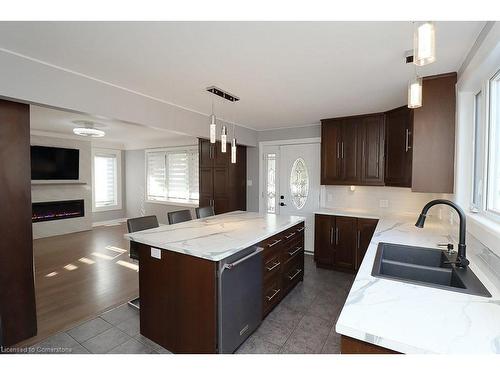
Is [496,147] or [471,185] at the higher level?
[496,147]

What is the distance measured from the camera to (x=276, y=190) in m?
4.70

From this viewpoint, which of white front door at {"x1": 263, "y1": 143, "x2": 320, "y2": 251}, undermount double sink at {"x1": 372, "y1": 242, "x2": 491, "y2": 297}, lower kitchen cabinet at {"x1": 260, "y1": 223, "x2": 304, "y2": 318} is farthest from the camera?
white front door at {"x1": 263, "y1": 143, "x2": 320, "y2": 251}

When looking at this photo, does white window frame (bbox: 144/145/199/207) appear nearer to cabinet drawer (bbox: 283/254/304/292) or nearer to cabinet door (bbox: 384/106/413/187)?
cabinet drawer (bbox: 283/254/304/292)

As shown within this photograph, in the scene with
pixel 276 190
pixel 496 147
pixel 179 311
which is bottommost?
pixel 179 311

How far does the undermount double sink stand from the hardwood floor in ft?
8.81

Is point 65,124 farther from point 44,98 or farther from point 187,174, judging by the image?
point 44,98

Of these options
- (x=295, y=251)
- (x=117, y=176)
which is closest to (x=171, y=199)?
(x=117, y=176)

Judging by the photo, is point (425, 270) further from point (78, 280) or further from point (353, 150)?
point (78, 280)

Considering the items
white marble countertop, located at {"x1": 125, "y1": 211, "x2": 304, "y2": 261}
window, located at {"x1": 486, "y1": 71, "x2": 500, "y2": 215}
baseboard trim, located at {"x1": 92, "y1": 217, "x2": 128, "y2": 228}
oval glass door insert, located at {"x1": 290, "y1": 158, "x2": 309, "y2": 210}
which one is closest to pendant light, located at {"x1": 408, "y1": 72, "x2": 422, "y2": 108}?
window, located at {"x1": 486, "y1": 71, "x2": 500, "y2": 215}

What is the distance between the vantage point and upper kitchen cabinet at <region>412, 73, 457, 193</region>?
87.0 inches

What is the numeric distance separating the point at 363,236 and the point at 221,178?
261 cm

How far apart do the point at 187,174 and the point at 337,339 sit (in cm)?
508
